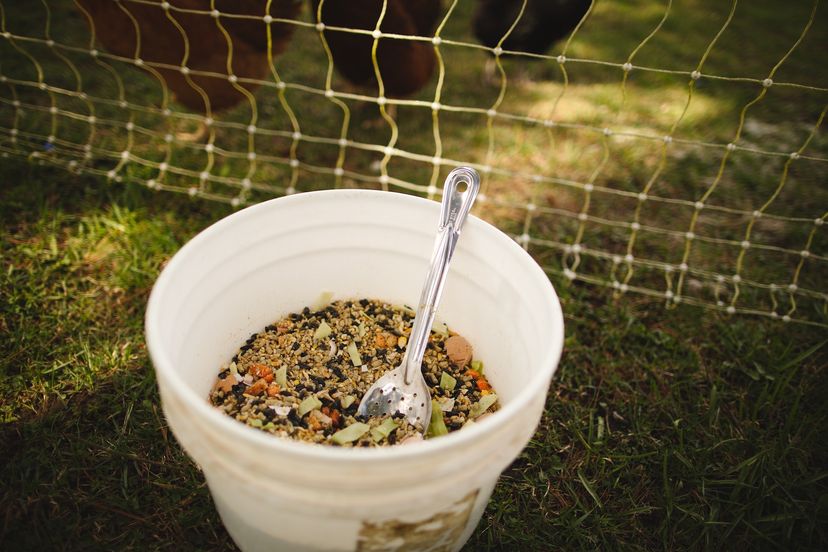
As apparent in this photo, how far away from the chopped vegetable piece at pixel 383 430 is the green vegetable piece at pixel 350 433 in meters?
0.02

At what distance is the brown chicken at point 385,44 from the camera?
1778mm

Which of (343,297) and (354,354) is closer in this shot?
(354,354)

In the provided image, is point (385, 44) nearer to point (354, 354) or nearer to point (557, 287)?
point (557, 287)

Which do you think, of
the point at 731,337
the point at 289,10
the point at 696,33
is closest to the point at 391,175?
the point at 289,10

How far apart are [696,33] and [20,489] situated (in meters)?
3.78

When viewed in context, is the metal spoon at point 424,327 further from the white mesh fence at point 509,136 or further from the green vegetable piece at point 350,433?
the white mesh fence at point 509,136

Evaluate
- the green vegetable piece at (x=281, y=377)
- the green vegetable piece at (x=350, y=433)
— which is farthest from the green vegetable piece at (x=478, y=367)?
the green vegetable piece at (x=281, y=377)

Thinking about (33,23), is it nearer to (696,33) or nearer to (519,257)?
(519,257)

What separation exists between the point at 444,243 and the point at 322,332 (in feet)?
1.29

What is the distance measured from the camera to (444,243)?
1.03 m

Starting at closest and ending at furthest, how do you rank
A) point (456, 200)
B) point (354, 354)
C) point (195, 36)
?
point (456, 200), point (354, 354), point (195, 36)

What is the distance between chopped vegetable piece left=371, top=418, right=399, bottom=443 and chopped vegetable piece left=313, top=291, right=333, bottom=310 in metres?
0.38

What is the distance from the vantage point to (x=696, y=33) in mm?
3350

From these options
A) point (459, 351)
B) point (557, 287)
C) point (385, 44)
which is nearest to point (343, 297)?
point (459, 351)
